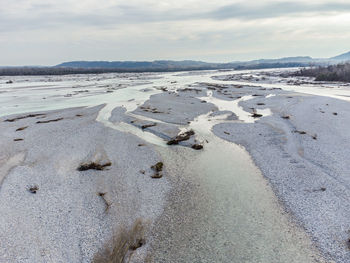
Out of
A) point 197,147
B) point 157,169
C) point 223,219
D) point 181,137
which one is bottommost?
point 223,219

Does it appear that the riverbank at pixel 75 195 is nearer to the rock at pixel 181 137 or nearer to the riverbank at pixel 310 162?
the rock at pixel 181 137

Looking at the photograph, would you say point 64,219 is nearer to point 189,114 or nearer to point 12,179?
point 12,179

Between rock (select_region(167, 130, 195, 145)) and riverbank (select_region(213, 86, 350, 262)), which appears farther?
rock (select_region(167, 130, 195, 145))

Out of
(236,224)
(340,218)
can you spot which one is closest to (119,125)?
(236,224)

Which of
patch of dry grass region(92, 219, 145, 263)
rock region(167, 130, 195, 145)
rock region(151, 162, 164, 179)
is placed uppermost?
rock region(167, 130, 195, 145)

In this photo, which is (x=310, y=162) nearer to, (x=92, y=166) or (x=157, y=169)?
(x=157, y=169)

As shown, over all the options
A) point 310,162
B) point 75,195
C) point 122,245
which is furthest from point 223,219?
point 310,162

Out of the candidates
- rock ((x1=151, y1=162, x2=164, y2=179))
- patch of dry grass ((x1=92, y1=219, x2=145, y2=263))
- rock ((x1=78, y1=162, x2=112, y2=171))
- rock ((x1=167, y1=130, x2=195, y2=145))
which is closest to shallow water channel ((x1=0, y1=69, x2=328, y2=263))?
rock ((x1=151, y1=162, x2=164, y2=179))

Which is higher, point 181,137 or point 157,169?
point 181,137

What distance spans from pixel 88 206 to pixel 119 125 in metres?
12.8

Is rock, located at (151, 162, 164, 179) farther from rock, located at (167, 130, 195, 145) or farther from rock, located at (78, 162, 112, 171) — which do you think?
rock, located at (167, 130, 195, 145)

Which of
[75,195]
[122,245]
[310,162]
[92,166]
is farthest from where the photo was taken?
[310,162]

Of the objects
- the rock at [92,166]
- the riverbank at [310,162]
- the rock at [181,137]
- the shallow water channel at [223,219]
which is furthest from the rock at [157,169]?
the riverbank at [310,162]

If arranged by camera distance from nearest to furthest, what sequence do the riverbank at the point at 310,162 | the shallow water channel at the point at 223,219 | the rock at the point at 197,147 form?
the shallow water channel at the point at 223,219 → the riverbank at the point at 310,162 → the rock at the point at 197,147
